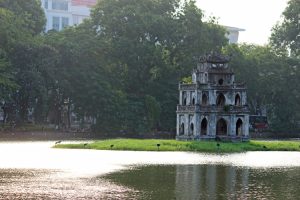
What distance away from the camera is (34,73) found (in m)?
111

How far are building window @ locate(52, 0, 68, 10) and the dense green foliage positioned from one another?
61.3 m

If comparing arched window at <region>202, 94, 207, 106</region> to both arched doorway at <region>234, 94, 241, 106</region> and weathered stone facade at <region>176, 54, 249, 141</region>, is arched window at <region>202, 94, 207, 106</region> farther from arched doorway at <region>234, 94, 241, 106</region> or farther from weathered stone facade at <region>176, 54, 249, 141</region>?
arched doorway at <region>234, 94, 241, 106</region>

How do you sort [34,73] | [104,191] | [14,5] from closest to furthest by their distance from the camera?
[104,191] → [34,73] → [14,5]

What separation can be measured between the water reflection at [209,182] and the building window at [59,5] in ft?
469

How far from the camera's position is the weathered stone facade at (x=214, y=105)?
305ft

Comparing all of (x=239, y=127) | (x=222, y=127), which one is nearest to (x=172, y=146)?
(x=222, y=127)

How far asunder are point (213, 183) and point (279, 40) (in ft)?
378

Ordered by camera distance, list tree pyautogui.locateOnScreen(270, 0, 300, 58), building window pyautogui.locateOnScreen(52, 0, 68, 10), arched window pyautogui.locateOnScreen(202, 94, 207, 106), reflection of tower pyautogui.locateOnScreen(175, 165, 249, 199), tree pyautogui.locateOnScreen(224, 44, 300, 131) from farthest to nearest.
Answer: building window pyautogui.locateOnScreen(52, 0, 68, 10), tree pyautogui.locateOnScreen(270, 0, 300, 58), tree pyautogui.locateOnScreen(224, 44, 300, 131), arched window pyautogui.locateOnScreen(202, 94, 207, 106), reflection of tower pyautogui.locateOnScreen(175, 165, 249, 199)

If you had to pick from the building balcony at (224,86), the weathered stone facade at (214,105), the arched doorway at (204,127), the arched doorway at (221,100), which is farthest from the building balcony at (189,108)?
the arched doorway at (221,100)

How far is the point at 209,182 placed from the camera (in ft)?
152

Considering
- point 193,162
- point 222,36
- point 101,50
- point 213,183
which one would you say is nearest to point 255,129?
point 222,36

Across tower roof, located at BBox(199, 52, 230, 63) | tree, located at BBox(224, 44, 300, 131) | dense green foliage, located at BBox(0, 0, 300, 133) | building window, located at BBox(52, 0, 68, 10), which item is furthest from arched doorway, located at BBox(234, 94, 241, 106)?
building window, located at BBox(52, 0, 68, 10)

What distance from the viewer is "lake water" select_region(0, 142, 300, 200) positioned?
1591 inches

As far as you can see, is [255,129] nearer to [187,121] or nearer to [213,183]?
[187,121]
